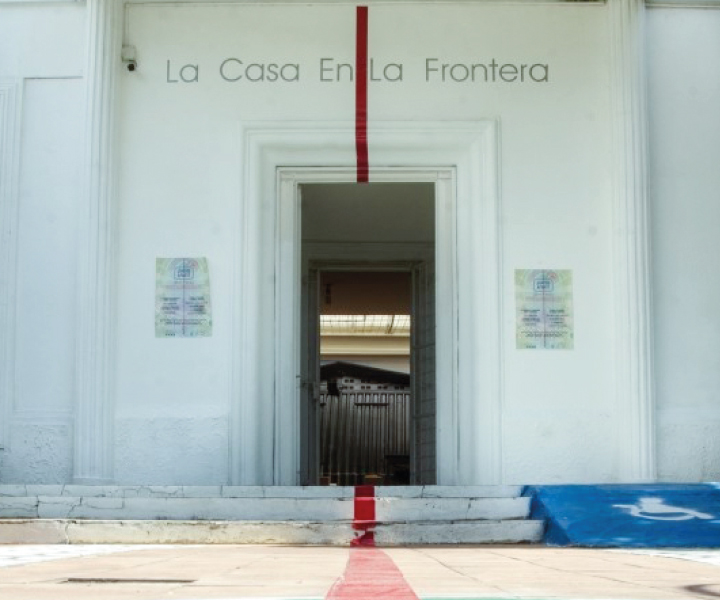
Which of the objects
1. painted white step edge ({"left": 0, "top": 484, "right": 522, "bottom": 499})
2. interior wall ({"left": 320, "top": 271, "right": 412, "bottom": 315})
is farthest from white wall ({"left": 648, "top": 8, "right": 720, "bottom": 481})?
interior wall ({"left": 320, "top": 271, "right": 412, "bottom": 315})

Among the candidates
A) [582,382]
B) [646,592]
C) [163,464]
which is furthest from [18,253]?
[646,592]

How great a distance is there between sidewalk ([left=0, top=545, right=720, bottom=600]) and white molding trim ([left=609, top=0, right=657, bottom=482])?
127 inches

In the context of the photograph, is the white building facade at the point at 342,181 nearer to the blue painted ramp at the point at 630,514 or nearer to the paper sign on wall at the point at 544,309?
the paper sign on wall at the point at 544,309

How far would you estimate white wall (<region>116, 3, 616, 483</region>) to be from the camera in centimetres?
972

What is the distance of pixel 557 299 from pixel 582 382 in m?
0.57

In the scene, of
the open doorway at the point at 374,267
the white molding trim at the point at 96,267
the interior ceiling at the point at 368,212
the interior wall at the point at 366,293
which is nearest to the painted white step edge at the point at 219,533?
the white molding trim at the point at 96,267

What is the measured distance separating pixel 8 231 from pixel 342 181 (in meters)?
2.26

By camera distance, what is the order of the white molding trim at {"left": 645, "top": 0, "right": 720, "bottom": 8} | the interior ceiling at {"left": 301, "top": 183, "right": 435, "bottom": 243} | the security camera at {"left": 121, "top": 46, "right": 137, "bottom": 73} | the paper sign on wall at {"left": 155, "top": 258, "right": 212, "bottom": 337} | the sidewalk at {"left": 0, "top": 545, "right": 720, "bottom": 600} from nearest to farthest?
the sidewalk at {"left": 0, "top": 545, "right": 720, "bottom": 600} < the paper sign on wall at {"left": 155, "top": 258, "right": 212, "bottom": 337} < the security camera at {"left": 121, "top": 46, "right": 137, "bottom": 73} < the white molding trim at {"left": 645, "top": 0, "right": 720, "bottom": 8} < the interior ceiling at {"left": 301, "top": 183, "right": 435, "bottom": 243}

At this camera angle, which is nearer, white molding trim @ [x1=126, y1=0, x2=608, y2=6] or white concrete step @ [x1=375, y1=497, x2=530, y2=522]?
white concrete step @ [x1=375, y1=497, x2=530, y2=522]

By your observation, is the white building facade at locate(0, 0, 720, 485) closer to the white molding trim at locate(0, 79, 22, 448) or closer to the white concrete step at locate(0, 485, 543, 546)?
the white molding trim at locate(0, 79, 22, 448)

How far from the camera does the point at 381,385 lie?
25.1 m

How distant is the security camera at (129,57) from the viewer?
9969 millimetres

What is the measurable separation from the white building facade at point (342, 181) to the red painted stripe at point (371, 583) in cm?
459

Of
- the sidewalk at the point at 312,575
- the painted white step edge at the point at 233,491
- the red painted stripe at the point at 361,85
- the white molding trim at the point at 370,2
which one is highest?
the white molding trim at the point at 370,2
